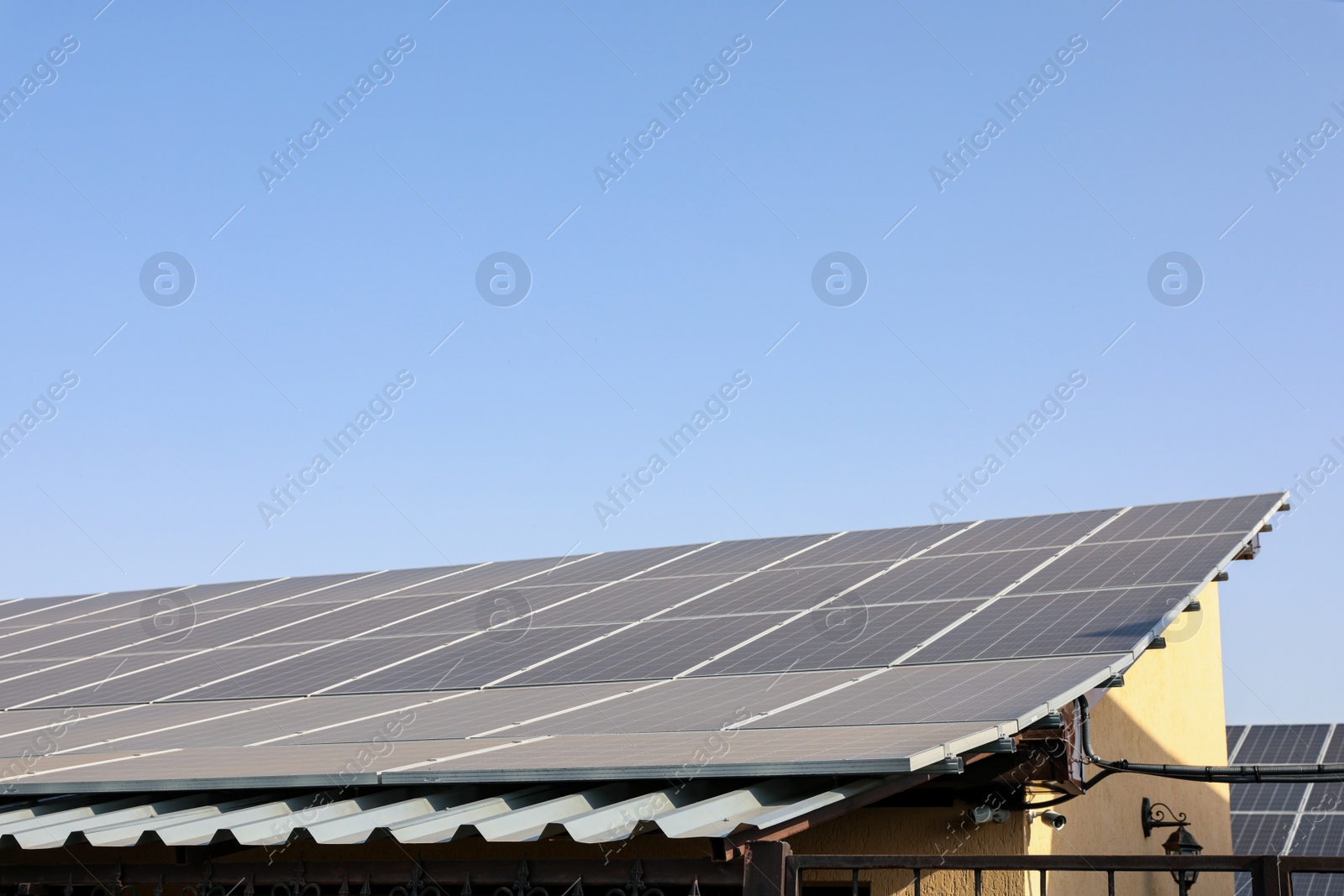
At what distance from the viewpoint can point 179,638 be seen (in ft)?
48.5

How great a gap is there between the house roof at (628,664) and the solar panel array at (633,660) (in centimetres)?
4

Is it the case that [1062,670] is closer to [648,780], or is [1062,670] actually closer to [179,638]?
[648,780]

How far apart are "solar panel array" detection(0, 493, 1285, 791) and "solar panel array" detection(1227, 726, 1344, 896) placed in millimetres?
4756

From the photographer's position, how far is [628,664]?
10305mm

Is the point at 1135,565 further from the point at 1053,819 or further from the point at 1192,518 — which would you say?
the point at 1053,819

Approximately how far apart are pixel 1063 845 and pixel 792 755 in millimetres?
3244

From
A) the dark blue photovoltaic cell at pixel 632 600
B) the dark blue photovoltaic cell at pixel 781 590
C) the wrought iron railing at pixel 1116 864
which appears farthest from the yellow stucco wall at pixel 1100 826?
the dark blue photovoltaic cell at pixel 632 600

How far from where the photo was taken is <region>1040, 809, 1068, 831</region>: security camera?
7.82 metres

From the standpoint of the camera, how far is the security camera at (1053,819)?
782 cm

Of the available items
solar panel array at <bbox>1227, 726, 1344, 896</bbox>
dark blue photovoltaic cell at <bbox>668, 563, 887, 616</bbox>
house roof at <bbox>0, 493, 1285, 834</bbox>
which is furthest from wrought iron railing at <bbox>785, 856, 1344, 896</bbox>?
solar panel array at <bbox>1227, 726, 1344, 896</bbox>

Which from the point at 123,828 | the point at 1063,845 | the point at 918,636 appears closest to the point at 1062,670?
the point at 1063,845

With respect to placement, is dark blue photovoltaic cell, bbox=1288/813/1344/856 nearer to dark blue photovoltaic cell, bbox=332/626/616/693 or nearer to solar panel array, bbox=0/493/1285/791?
solar panel array, bbox=0/493/1285/791

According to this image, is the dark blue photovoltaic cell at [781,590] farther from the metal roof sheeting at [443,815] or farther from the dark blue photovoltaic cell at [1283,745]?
the dark blue photovoltaic cell at [1283,745]

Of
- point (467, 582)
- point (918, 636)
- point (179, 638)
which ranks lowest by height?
point (918, 636)
